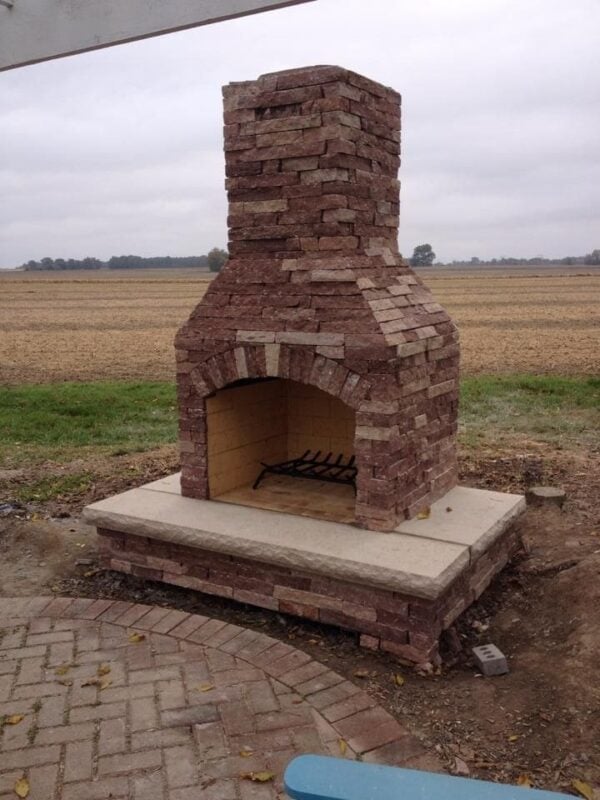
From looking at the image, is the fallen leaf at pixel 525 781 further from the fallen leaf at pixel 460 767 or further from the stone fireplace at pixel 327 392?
the stone fireplace at pixel 327 392

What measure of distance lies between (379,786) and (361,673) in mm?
2234

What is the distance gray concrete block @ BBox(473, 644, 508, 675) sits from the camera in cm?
401

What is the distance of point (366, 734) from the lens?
3.35m

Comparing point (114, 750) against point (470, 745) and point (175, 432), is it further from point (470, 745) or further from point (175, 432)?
point (175, 432)

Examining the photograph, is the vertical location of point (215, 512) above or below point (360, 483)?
below

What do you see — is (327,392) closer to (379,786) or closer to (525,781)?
(525,781)

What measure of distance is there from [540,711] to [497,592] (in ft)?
4.66

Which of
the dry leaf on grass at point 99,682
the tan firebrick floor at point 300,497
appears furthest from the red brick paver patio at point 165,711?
the tan firebrick floor at point 300,497

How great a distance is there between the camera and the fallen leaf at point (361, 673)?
399 centimetres

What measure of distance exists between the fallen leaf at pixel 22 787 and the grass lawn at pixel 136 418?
4.04m

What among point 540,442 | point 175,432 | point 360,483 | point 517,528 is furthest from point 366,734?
point 175,432

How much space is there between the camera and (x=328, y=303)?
4582 mm

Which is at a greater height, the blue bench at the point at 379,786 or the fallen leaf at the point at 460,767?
the blue bench at the point at 379,786

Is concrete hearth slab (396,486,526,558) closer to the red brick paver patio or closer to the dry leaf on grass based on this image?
the red brick paver patio
